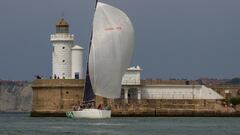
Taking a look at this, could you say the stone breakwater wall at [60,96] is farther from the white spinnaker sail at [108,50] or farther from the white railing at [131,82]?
the white spinnaker sail at [108,50]

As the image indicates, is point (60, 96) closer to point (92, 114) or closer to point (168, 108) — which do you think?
point (92, 114)

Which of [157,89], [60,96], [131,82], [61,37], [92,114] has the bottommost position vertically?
[92,114]

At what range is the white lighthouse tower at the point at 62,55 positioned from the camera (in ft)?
274

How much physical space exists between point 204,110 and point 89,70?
33.4 feet

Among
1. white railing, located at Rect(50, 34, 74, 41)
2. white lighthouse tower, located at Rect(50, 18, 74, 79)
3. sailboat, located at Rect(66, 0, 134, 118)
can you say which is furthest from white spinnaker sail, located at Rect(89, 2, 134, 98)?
white railing, located at Rect(50, 34, 74, 41)

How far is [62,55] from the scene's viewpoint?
274 feet

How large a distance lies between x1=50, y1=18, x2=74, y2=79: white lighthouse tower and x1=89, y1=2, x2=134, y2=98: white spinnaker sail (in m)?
6.75

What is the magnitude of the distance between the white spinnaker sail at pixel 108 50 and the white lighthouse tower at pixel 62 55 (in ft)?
22.2

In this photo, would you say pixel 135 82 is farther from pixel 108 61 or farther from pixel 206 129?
pixel 206 129

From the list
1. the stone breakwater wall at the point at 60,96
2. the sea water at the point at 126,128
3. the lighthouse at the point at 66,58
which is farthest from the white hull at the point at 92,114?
the lighthouse at the point at 66,58

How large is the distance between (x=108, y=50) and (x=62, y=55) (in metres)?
7.75

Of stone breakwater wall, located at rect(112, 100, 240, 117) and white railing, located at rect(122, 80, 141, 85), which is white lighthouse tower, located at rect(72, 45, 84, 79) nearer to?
white railing, located at rect(122, 80, 141, 85)

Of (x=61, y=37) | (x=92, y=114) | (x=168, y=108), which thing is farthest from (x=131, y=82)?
(x=92, y=114)

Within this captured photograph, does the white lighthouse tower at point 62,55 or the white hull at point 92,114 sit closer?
the white hull at point 92,114
